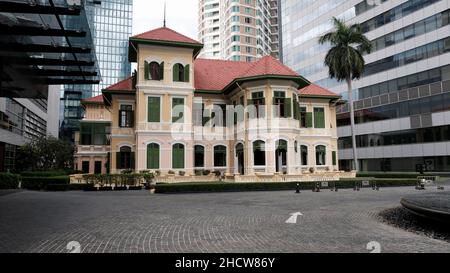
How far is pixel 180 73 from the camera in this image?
1069 inches

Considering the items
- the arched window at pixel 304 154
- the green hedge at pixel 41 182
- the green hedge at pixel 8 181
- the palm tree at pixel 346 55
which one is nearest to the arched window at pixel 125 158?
the green hedge at pixel 41 182

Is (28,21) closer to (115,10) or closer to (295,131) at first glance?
(295,131)

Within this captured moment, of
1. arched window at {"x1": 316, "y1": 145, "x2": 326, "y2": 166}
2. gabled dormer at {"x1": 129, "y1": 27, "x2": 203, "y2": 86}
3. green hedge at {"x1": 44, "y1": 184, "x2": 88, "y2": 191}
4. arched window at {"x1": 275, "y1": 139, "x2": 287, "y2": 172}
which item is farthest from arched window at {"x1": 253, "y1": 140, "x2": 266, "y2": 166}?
green hedge at {"x1": 44, "y1": 184, "x2": 88, "y2": 191}

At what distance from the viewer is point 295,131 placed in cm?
2638

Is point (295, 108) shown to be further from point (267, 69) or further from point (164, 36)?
point (164, 36)

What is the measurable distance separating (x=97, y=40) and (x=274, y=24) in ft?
221

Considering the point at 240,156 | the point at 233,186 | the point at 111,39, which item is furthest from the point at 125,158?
the point at 111,39

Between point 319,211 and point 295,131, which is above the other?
point 295,131

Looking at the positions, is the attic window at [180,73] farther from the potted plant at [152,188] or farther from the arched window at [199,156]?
the potted plant at [152,188]

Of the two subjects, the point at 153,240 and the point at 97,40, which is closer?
the point at 153,240

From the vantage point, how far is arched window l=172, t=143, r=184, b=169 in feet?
86.6

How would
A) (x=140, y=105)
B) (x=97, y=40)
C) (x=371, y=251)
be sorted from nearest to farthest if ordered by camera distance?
(x=371, y=251) → (x=140, y=105) → (x=97, y=40)

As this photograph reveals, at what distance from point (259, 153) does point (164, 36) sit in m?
12.8

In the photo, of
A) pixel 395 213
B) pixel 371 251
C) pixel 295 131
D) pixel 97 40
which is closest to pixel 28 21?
pixel 371 251
